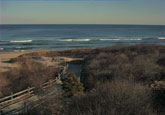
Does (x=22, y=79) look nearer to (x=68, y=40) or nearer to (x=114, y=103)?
(x=114, y=103)

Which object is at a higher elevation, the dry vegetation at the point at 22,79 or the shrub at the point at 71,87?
the shrub at the point at 71,87

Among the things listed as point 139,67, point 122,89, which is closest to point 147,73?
point 139,67

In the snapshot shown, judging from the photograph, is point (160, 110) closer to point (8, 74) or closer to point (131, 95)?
point (131, 95)

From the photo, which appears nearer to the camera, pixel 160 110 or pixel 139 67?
pixel 160 110

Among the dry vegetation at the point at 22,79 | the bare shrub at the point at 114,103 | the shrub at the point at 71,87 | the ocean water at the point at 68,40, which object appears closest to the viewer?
the bare shrub at the point at 114,103

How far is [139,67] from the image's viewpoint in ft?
54.2

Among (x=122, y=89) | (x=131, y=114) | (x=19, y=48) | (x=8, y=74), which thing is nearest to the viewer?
(x=131, y=114)

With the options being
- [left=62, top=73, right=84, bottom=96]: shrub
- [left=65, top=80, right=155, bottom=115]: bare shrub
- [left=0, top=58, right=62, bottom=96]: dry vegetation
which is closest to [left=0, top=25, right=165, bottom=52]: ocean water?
[left=0, top=58, right=62, bottom=96]: dry vegetation

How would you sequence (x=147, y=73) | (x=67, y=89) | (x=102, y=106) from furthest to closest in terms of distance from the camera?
(x=147, y=73) → (x=67, y=89) → (x=102, y=106)

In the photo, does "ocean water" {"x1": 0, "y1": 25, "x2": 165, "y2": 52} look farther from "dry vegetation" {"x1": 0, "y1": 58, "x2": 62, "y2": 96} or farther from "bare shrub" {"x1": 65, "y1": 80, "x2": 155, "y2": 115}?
"bare shrub" {"x1": 65, "y1": 80, "x2": 155, "y2": 115}

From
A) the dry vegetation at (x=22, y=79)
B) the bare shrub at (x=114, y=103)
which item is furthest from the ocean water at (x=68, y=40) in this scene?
the bare shrub at (x=114, y=103)

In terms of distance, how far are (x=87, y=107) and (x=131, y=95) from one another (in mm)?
1753

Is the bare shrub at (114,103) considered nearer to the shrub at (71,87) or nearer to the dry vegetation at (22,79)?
the shrub at (71,87)

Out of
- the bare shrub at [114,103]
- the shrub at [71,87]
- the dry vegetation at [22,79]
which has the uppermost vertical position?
the bare shrub at [114,103]
